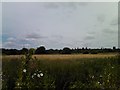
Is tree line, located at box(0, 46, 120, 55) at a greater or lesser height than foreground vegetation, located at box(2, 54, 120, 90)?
greater

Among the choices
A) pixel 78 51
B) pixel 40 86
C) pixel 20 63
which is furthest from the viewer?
pixel 78 51

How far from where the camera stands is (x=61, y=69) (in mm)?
Answer: 6805

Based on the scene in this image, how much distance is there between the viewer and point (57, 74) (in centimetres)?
666

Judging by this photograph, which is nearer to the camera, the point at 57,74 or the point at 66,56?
the point at 57,74

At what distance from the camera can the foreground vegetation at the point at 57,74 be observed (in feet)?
20.6

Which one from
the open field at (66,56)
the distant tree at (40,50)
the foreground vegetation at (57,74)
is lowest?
the foreground vegetation at (57,74)

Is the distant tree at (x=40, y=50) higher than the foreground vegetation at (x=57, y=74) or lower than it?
higher

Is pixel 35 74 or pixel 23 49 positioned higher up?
pixel 23 49

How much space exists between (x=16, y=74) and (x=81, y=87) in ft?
4.20

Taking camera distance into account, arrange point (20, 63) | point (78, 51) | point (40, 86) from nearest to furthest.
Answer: point (40, 86) → point (20, 63) → point (78, 51)

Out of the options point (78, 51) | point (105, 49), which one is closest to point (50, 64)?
point (78, 51)

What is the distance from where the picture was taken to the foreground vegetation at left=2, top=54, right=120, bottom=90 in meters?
6.29

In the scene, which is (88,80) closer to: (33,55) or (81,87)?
(81,87)

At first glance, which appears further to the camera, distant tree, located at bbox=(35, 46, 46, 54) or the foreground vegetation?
distant tree, located at bbox=(35, 46, 46, 54)
